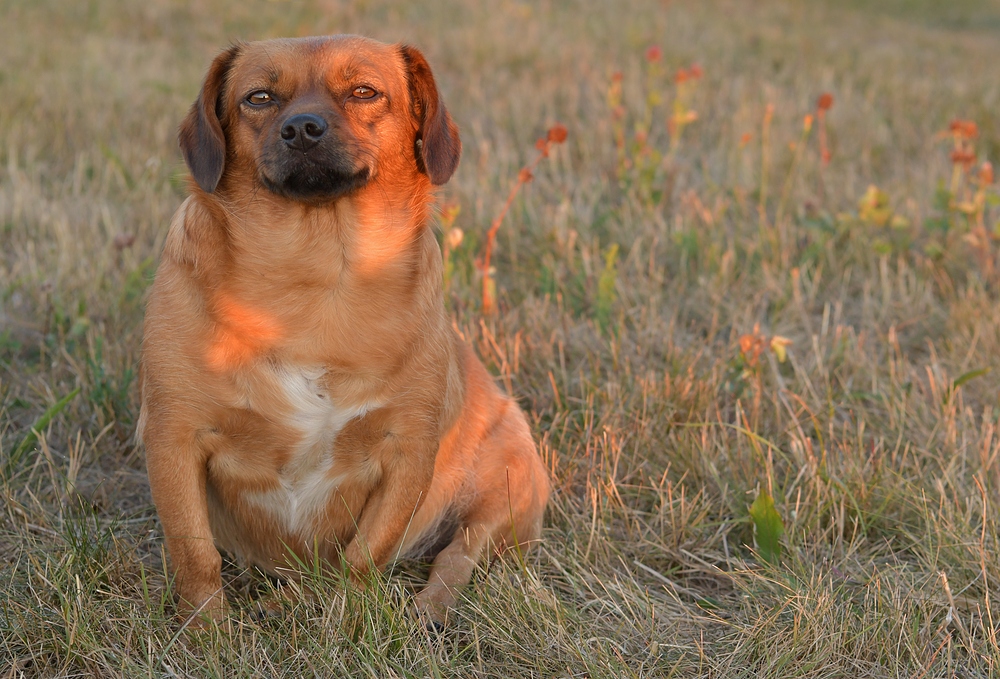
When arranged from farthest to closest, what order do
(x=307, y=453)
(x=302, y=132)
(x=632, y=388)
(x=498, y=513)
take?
(x=632, y=388), (x=498, y=513), (x=307, y=453), (x=302, y=132)

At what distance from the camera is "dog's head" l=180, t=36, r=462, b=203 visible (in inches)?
100

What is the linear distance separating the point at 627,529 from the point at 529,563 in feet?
1.15

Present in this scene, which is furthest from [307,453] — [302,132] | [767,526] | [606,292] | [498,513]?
[606,292]

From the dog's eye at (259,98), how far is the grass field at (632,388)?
32 centimetres

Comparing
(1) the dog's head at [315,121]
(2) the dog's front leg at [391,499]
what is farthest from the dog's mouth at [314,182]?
(2) the dog's front leg at [391,499]

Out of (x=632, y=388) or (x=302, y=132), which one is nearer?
(x=302, y=132)

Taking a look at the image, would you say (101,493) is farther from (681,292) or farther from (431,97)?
(681,292)

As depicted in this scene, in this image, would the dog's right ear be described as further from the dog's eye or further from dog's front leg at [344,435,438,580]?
dog's front leg at [344,435,438,580]

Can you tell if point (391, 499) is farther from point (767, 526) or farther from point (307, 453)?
point (767, 526)

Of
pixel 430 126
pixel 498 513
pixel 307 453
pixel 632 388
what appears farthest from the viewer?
pixel 632 388

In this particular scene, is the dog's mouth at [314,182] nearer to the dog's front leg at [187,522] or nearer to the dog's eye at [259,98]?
the dog's eye at [259,98]

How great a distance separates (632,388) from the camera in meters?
3.65

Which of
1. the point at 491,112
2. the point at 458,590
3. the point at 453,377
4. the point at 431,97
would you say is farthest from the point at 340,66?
the point at 491,112

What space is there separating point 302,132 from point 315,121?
0.16ft
